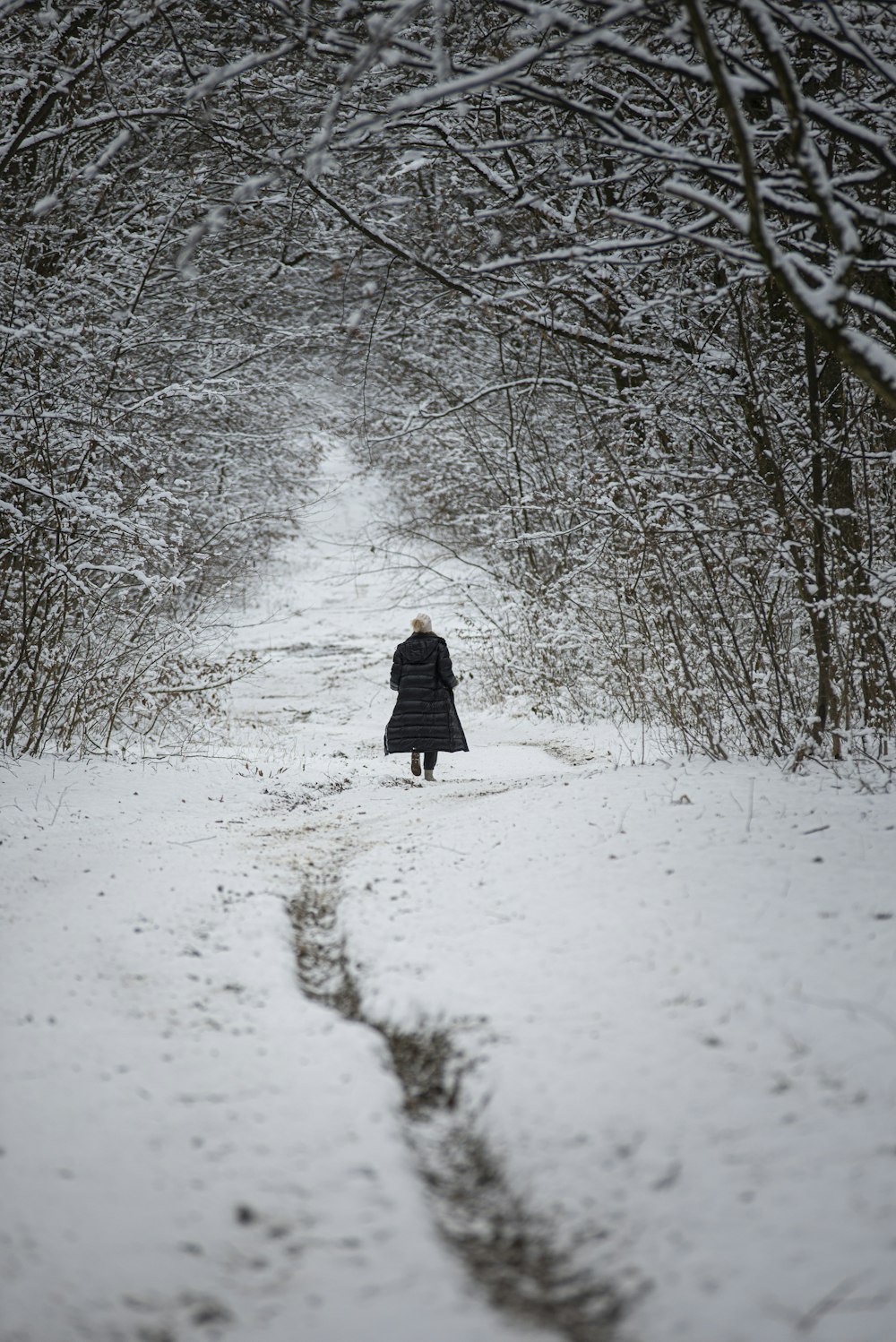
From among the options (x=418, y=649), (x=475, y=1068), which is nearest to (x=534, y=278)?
(x=418, y=649)

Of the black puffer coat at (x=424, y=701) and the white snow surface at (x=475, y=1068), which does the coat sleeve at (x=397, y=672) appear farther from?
the white snow surface at (x=475, y=1068)

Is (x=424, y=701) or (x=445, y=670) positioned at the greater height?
(x=445, y=670)

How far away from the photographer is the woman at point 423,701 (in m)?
8.91

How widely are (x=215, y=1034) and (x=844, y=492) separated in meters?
5.34

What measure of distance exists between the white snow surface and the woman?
11.0 ft

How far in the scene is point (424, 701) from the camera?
8.99 meters

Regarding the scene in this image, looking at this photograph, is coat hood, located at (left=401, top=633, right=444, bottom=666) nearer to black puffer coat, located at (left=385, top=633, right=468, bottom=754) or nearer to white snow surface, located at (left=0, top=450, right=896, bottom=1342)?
black puffer coat, located at (left=385, top=633, right=468, bottom=754)

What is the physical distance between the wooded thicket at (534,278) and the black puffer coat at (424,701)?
1919 millimetres

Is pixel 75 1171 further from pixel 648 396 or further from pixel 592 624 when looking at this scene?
pixel 592 624

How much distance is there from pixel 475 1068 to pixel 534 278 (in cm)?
532

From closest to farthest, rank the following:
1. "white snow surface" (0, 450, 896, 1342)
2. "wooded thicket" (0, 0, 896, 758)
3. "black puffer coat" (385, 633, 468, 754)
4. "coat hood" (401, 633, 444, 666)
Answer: "white snow surface" (0, 450, 896, 1342)
"wooded thicket" (0, 0, 896, 758)
"black puffer coat" (385, 633, 468, 754)
"coat hood" (401, 633, 444, 666)

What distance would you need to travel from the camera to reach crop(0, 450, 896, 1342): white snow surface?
5.98ft

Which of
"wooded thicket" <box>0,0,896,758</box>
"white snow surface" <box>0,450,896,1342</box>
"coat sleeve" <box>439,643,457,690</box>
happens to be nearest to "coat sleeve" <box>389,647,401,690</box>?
"coat sleeve" <box>439,643,457,690</box>

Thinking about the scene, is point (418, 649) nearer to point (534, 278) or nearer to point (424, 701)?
point (424, 701)
